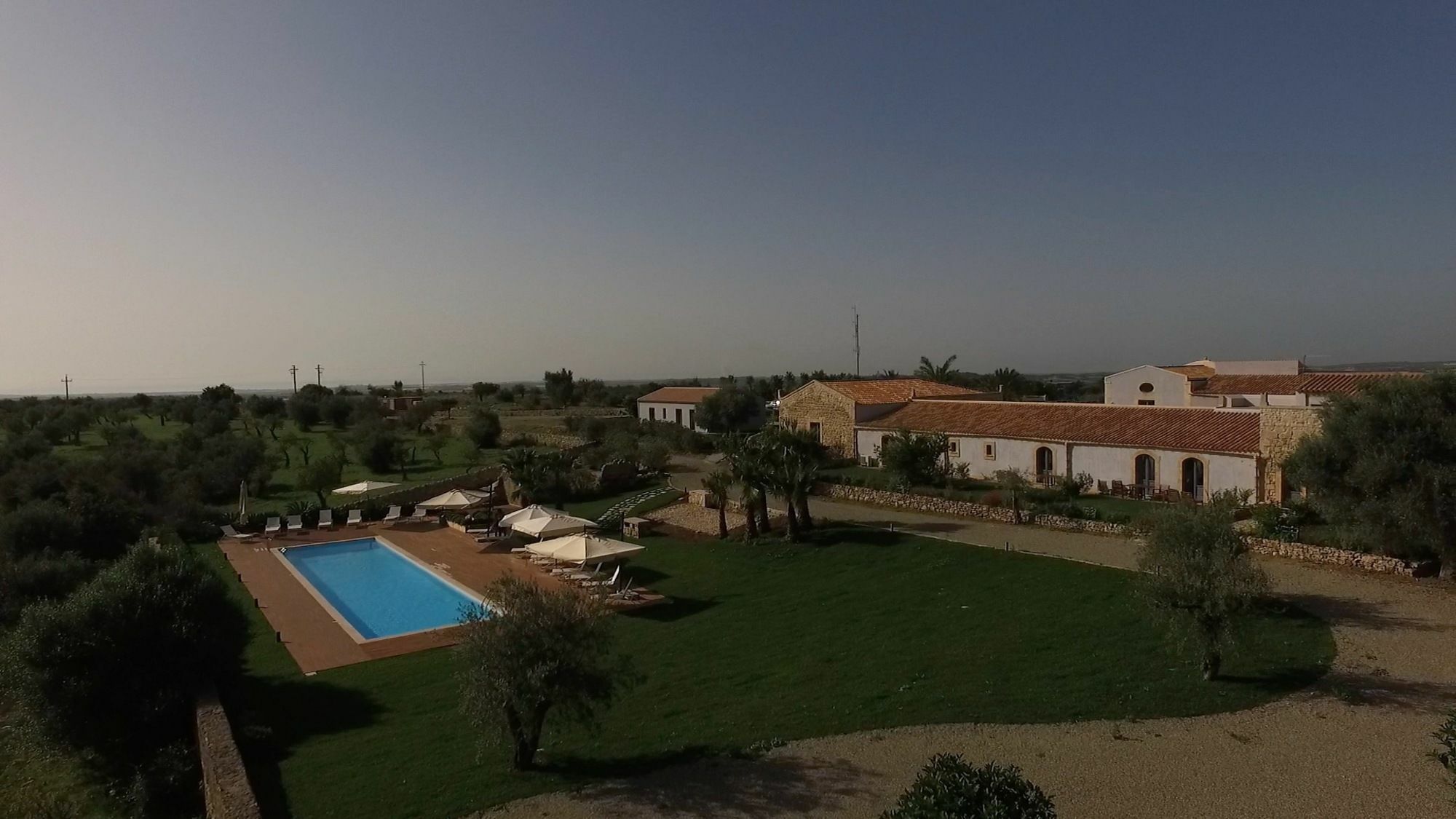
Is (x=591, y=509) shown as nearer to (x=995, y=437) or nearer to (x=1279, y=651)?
(x=995, y=437)

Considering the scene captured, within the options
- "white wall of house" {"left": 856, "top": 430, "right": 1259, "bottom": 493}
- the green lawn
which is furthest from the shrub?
"white wall of house" {"left": 856, "top": 430, "right": 1259, "bottom": 493}

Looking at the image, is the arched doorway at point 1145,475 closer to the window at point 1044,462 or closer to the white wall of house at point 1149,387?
the window at point 1044,462

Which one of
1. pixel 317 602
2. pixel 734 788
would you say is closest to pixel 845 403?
pixel 317 602

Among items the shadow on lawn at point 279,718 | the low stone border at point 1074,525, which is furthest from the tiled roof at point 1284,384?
the shadow on lawn at point 279,718

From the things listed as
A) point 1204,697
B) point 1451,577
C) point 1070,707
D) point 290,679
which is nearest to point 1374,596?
point 1451,577

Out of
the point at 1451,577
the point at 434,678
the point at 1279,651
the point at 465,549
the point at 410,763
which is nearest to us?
the point at 410,763

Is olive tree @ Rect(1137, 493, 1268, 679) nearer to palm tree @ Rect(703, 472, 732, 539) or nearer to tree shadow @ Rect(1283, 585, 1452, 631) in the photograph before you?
tree shadow @ Rect(1283, 585, 1452, 631)

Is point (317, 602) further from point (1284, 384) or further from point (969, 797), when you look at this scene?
point (1284, 384)
